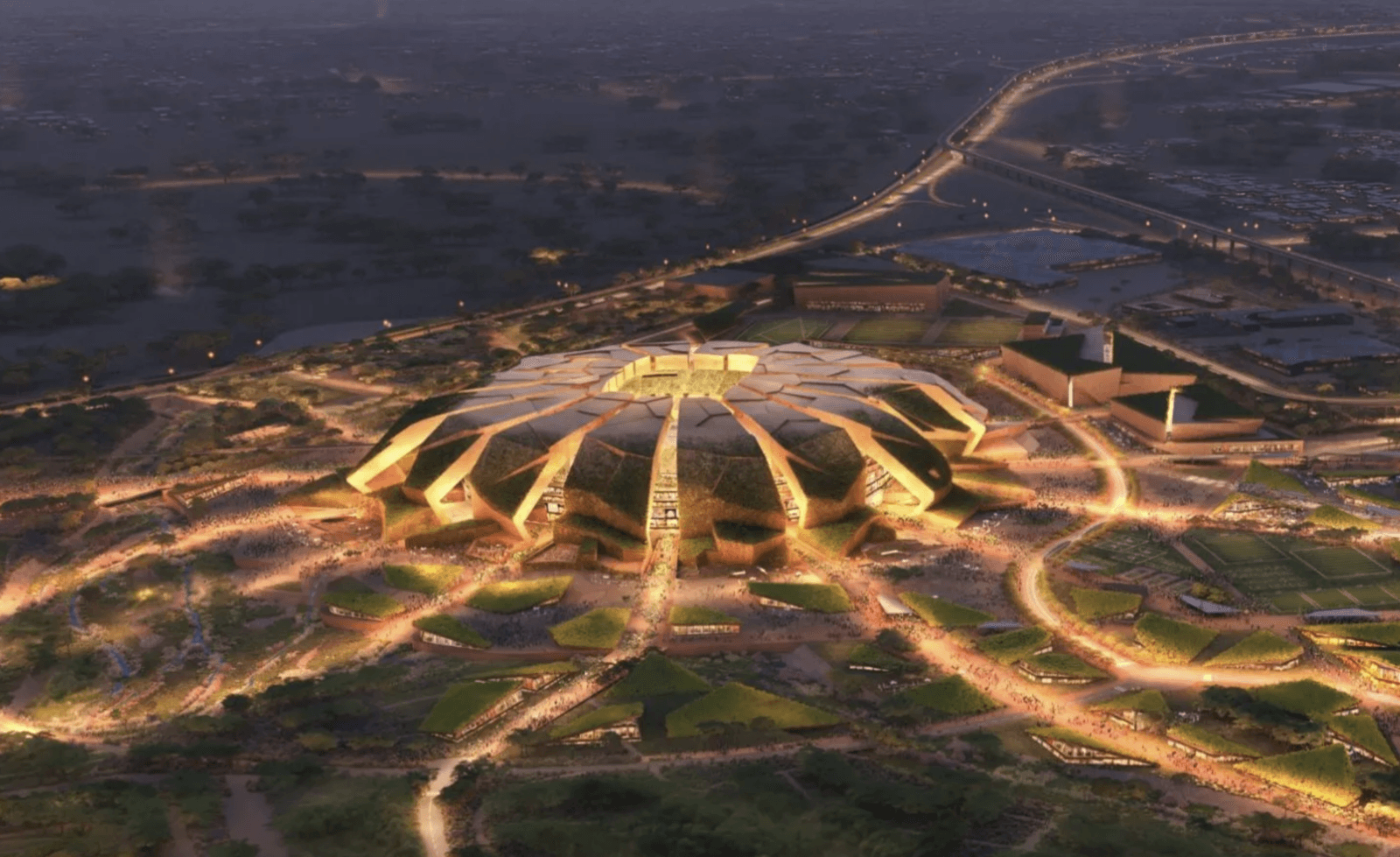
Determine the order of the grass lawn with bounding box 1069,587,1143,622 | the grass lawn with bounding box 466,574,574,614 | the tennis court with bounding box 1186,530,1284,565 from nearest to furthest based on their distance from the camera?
the grass lawn with bounding box 1069,587,1143,622, the grass lawn with bounding box 466,574,574,614, the tennis court with bounding box 1186,530,1284,565

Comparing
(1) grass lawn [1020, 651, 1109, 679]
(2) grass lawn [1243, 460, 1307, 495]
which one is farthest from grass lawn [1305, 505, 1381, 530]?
(1) grass lawn [1020, 651, 1109, 679]

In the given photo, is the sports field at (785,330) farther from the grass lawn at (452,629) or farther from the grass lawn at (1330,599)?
the grass lawn at (1330,599)

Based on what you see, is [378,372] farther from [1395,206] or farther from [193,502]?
[1395,206]

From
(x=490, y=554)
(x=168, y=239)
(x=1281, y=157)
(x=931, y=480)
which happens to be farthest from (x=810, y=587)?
(x=1281, y=157)

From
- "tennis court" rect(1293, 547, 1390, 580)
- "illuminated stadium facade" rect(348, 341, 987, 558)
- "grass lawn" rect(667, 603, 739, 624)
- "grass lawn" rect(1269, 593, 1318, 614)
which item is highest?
"illuminated stadium facade" rect(348, 341, 987, 558)

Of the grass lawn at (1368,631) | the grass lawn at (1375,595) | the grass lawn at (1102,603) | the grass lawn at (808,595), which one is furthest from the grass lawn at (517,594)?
the grass lawn at (1375,595)

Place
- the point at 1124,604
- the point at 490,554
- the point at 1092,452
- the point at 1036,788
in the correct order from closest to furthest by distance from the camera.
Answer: the point at 1036,788 → the point at 1124,604 → the point at 490,554 → the point at 1092,452

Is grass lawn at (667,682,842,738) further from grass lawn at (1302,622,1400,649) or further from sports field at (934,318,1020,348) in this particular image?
sports field at (934,318,1020,348)
